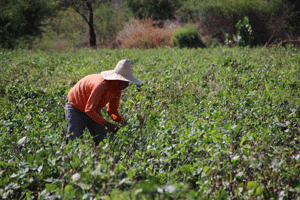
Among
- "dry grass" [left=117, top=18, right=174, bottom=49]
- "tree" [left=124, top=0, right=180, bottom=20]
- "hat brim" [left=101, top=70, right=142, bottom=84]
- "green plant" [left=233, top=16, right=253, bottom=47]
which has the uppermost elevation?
"tree" [left=124, top=0, right=180, bottom=20]

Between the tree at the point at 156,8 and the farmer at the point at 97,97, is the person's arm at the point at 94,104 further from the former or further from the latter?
the tree at the point at 156,8

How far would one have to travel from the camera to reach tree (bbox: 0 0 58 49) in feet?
56.1

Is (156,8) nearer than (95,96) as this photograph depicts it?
No

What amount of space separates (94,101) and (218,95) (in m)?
2.72

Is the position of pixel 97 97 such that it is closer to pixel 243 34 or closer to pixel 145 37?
pixel 243 34

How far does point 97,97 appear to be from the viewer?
10.0ft

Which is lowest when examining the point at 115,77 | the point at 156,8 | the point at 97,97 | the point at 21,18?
the point at 97,97

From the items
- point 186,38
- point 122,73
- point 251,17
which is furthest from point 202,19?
point 122,73

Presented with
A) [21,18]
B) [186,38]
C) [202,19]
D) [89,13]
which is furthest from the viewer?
[202,19]

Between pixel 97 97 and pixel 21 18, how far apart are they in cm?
1851

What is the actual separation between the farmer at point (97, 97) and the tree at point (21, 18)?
1616cm

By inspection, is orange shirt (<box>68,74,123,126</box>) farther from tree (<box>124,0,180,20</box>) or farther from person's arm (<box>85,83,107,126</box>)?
tree (<box>124,0,180,20</box>)

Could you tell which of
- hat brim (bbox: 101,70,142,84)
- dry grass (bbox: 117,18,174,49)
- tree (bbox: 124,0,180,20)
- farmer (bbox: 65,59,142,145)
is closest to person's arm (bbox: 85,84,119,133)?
farmer (bbox: 65,59,142,145)

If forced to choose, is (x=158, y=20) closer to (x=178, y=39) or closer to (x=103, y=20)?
(x=103, y=20)
